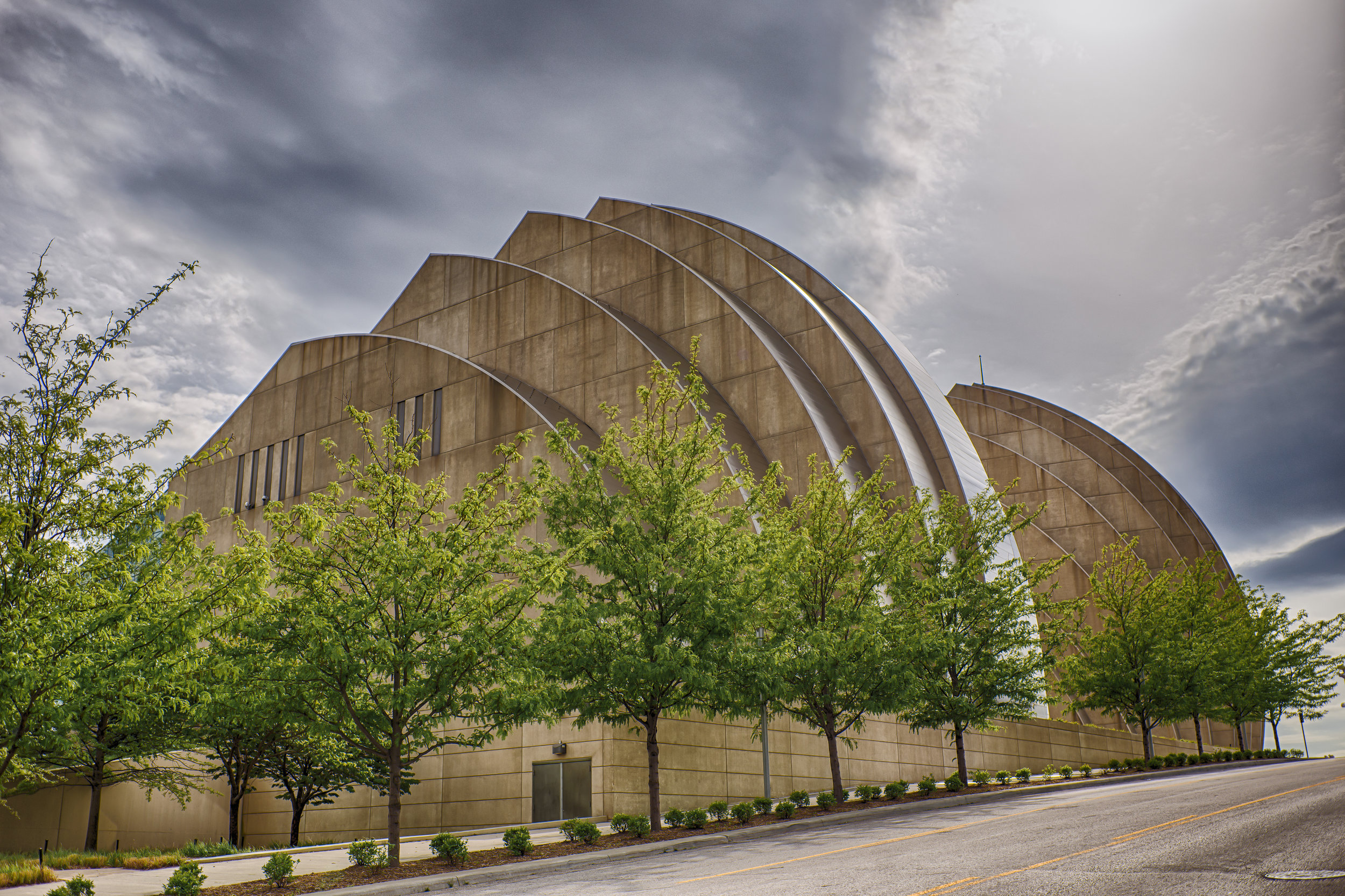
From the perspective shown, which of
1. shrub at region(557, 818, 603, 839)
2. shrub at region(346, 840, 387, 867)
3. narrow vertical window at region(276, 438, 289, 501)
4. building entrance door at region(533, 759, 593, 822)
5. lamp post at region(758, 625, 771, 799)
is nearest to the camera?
shrub at region(346, 840, 387, 867)

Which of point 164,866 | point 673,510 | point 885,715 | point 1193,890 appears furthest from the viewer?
point 885,715

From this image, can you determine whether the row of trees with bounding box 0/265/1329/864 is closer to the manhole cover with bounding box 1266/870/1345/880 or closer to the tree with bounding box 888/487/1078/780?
the tree with bounding box 888/487/1078/780

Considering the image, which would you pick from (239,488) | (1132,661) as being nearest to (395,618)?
(239,488)

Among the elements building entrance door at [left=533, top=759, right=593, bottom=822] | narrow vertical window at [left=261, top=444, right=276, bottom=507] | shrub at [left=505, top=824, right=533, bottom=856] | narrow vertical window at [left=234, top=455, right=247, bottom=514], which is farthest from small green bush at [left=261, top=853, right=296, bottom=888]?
narrow vertical window at [left=234, top=455, right=247, bottom=514]

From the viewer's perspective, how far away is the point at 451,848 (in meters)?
14.4

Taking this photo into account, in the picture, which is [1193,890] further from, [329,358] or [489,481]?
[329,358]

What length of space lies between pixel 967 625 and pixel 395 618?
16394 millimetres

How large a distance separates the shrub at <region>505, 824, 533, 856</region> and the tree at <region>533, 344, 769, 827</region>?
2852 mm

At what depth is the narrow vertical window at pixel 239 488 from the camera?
39.9m

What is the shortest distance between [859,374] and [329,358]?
21.9m

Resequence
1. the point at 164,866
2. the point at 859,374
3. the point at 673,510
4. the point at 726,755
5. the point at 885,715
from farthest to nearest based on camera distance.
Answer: the point at 859,374 → the point at 885,715 → the point at 726,755 → the point at 673,510 → the point at 164,866

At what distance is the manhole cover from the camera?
8.76 metres

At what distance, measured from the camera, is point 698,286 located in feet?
125

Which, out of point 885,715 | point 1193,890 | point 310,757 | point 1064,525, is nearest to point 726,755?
point 885,715
